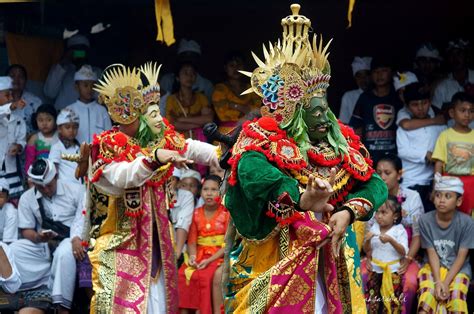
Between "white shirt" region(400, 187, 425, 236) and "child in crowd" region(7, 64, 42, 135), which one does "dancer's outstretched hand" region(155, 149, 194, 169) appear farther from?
"child in crowd" region(7, 64, 42, 135)

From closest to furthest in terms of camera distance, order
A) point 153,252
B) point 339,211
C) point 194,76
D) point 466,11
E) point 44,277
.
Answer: point 339,211 < point 153,252 < point 44,277 < point 194,76 < point 466,11

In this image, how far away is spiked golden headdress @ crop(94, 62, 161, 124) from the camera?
8648 mm

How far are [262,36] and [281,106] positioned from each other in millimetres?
6084

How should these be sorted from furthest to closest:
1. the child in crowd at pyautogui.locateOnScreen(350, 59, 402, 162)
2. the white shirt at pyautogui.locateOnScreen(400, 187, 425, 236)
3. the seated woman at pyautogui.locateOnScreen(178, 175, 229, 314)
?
the child in crowd at pyautogui.locateOnScreen(350, 59, 402, 162) < the white shirt at pyautogui.locateOnScreen(400, 187, 425, 236) < the seated woman at pyautogui.locateOnScreen(178, 175, 229, 314)

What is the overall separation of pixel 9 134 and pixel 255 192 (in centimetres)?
521

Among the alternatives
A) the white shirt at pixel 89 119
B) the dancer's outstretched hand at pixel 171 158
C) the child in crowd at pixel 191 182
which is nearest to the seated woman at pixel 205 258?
the child in crowd at pixel 191 182

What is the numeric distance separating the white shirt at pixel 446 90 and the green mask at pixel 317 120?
4.52 meters

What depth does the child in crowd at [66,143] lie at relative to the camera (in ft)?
35.8

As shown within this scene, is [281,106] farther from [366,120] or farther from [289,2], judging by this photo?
[289,2]

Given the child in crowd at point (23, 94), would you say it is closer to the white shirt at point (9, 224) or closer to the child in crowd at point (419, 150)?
the white shirt at point (9, 224)

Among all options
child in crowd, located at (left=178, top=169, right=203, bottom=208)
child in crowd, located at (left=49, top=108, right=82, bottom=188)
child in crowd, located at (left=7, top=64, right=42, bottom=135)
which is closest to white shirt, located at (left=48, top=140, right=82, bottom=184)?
child in crowd, located at (left=49, top=108, right=82, bottom=188)

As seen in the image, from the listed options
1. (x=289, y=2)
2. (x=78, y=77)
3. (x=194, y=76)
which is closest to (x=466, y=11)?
(x=289, y=2)

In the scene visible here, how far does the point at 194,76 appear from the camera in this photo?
37.6 ft

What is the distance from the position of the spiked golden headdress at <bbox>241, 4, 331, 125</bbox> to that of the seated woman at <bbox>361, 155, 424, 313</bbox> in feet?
10.1
